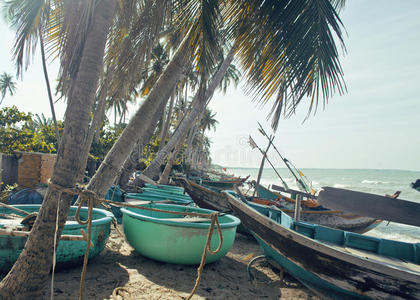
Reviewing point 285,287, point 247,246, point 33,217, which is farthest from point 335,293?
point 33,217

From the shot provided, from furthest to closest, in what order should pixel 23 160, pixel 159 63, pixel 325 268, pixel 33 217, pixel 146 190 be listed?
pixel 159 63
pixel 146 190
pixel 23 160
pixel 325 268
pixel 33 217

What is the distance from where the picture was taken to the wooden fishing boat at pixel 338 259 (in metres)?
2.99

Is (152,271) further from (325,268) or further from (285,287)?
(325,268)

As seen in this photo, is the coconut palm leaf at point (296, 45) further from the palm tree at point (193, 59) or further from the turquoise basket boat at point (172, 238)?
the turquoise basket boat at point (172, 238)

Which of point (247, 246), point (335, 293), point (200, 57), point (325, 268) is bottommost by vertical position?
point (247, 246)

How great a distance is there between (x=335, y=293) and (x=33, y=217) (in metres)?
4.13

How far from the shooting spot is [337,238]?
530 cm

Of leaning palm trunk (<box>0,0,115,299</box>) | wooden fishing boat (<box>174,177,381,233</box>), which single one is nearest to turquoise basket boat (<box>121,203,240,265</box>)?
leaning palm trunk (<box>0,0,115,299</box>)

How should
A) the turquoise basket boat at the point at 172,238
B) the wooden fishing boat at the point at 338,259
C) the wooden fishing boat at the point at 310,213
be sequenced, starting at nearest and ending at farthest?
the wooden fishing boat at the point at 338,259 < the turquoise basket boat at the point at 172,238 < the wooden fishing boat at the point at 310,213

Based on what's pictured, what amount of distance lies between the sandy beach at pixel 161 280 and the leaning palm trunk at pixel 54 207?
0.78 metres

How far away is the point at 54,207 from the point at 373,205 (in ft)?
9.43

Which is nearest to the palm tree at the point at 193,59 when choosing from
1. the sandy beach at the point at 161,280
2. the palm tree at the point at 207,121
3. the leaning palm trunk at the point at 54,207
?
the leaning palm trunk at the point at 54,207

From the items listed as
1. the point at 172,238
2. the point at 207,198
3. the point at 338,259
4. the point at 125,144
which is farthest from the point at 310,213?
the point at 125,144

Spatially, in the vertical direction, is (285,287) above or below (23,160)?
below
